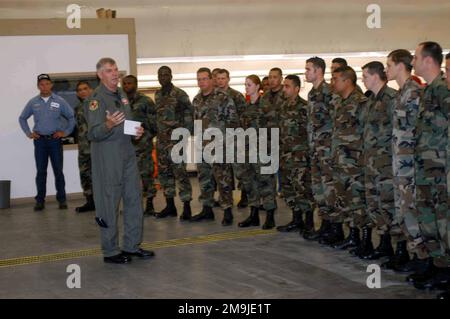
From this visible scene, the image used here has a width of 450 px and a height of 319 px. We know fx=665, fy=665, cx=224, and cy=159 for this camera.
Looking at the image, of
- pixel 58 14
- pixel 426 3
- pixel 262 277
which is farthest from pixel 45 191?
pixel 426 3

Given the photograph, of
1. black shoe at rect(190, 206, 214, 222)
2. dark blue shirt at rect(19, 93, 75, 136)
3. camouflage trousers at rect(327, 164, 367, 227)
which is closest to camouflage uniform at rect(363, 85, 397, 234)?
camouflage trousers at rect(327, 164, 367, 227)

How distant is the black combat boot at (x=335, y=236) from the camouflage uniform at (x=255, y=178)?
1019mm

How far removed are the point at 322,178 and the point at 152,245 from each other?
189cm

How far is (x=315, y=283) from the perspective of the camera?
5.18 metres

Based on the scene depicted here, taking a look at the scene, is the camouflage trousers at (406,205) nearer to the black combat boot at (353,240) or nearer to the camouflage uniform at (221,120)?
the black combat boot at (353,240)

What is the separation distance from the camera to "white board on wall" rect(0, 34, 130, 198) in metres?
10.3

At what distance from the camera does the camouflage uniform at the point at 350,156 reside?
6.01 metres

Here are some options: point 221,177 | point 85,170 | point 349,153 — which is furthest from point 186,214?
point 349,153

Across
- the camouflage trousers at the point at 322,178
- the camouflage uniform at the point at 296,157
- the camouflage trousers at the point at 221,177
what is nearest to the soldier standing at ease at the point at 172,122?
the camouflage trousers at the point at 221,177

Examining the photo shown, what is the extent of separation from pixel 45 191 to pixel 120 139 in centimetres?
420

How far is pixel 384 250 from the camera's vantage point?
19.2 feet

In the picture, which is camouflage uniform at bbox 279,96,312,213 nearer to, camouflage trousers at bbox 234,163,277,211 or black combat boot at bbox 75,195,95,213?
camouflage trousers at bbox 234,163,277,211

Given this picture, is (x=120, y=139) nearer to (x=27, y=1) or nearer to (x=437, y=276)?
(x=437, y=276)

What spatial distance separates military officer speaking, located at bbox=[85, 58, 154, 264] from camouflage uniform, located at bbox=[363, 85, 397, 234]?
6.67 ft
